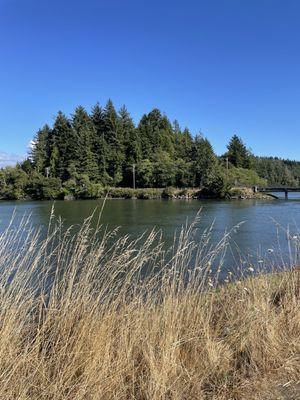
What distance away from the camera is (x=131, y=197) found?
99625 millimetres

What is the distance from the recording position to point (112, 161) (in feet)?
364

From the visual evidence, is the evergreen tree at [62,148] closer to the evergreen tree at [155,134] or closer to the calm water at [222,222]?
the evergreen tree at [155,134]

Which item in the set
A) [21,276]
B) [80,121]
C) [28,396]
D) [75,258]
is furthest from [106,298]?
[80,121]

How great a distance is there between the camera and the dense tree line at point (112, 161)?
100500 millimetres

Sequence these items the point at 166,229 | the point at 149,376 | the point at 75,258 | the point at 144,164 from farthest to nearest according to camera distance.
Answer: the point at 144,164, the point at 166,229, the point at 75,258, the point at 149,376

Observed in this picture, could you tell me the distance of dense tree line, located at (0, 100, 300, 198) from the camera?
10050 centimetres

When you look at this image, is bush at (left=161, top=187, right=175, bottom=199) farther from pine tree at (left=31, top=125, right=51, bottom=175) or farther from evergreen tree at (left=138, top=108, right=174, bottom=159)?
pine tree at (left=31, top=125, right=51, bottom=175)

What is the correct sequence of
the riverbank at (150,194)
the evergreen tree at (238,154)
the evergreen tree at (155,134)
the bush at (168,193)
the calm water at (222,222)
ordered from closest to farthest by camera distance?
the calm water at (222,222) → the riverbank at (150,194) → the bush at (168,193) → the evergreen tree at (155,134) → the evergreen tree at (238,154)

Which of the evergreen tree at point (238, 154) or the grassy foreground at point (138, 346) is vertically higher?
the evergreen tree at point (238, 154)

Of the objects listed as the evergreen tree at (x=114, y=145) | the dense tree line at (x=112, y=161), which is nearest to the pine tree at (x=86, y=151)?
the dense tree line at (x=112, y=161)

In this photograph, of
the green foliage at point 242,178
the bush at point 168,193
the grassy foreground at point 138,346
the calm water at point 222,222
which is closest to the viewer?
the grassy foreground at point 138,346

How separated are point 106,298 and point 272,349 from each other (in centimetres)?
171

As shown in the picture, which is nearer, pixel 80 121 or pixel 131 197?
pixel 131 197

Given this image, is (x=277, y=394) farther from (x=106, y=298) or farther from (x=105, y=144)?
(x=105, y=144)
